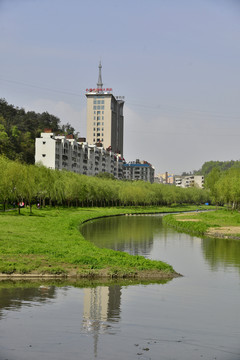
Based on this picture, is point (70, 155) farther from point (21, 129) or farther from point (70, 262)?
point (70, 262)

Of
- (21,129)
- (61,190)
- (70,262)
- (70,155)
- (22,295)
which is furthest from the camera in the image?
(21,129)

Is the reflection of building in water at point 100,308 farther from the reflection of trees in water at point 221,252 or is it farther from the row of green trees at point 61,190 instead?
the row of green trees at point 61,190

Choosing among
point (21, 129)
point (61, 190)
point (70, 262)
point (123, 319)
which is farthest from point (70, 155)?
point (123, 319)

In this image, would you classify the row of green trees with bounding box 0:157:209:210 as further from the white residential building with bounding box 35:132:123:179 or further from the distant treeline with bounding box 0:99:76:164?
the distant treeline with bounding box 0:99:76:164

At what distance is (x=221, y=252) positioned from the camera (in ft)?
111

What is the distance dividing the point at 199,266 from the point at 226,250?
800cm

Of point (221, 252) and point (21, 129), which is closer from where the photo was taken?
point (221, 252)

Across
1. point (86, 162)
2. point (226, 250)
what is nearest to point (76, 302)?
point (226, 250)

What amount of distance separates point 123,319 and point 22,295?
4.54 meters

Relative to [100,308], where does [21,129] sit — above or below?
above

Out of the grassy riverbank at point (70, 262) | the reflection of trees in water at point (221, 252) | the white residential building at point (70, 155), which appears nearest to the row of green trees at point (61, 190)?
the white residential building at point (70, 155)

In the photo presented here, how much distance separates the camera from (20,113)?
14838 centimetres

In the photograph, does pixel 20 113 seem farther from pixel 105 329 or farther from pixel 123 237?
pixel 105 329

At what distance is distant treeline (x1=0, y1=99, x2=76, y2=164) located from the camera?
369 ft
